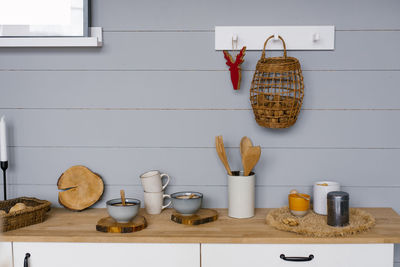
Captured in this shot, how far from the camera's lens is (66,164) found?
5.61ft

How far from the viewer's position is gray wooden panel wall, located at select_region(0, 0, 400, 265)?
5.40 ft

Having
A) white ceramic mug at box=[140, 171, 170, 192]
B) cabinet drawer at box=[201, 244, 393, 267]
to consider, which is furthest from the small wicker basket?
cabinet drawer at box=[201, 244, 393, 267]

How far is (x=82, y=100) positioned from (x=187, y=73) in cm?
45

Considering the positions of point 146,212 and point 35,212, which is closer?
point 35,212

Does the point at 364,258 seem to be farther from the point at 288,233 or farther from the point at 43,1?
the point at 43,1

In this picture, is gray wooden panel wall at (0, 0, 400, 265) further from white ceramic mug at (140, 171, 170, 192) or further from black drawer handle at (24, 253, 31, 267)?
black drawer handle at (24, 253, 31, 267)

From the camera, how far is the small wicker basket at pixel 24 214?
1383 millimetres

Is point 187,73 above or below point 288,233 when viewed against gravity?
above

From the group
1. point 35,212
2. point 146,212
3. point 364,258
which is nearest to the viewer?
point 364,258

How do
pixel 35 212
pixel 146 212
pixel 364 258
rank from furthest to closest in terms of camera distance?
pixel 146 212, pixel 35 212, pixel 364 258

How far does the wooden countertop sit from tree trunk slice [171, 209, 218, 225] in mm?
18

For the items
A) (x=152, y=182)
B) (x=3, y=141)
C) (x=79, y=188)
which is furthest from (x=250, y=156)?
(x=3, y=141)

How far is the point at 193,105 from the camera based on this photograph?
1.68 m

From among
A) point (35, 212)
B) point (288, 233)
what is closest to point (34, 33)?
point (35, 212)
